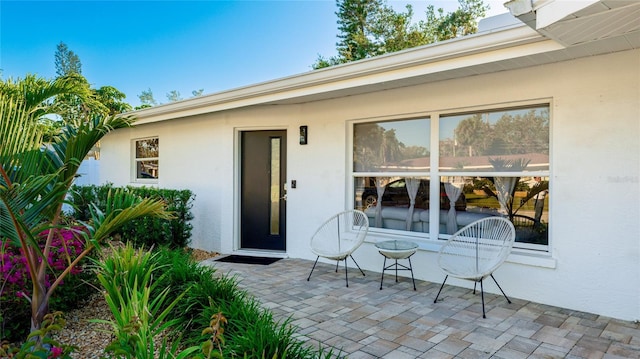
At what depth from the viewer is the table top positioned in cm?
423

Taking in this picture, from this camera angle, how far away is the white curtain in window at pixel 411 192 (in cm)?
492

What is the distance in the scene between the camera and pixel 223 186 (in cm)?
650

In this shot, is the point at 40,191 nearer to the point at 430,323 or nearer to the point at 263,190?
the point at 430,323

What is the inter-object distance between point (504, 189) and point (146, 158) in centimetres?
720

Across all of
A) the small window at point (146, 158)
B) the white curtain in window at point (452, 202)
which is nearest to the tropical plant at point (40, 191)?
the white curtain in window at point (452, 202)

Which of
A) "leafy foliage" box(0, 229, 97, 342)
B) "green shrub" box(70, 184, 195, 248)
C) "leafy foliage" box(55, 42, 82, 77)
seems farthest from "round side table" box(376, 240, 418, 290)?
"leafy foliage" box(55, 42, 82, 77)

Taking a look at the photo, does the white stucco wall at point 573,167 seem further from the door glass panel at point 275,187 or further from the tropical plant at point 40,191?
the tropical plant at point 40,191

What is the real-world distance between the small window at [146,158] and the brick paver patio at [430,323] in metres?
4.79

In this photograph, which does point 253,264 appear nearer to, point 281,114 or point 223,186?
point 223,186

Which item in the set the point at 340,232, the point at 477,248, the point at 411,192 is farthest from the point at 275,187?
the point at 477,248

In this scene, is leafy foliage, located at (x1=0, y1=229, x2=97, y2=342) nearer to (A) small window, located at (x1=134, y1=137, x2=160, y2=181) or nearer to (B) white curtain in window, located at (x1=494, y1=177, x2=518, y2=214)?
(B) white curtain in window, located at (x1=494, y1=177, x2=518, y2=214)

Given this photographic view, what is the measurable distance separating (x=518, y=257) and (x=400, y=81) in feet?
7.51

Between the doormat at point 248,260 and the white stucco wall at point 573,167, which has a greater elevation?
the white stucco wall at point 573,167

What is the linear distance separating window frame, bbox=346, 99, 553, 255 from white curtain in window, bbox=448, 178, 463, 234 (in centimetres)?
11
